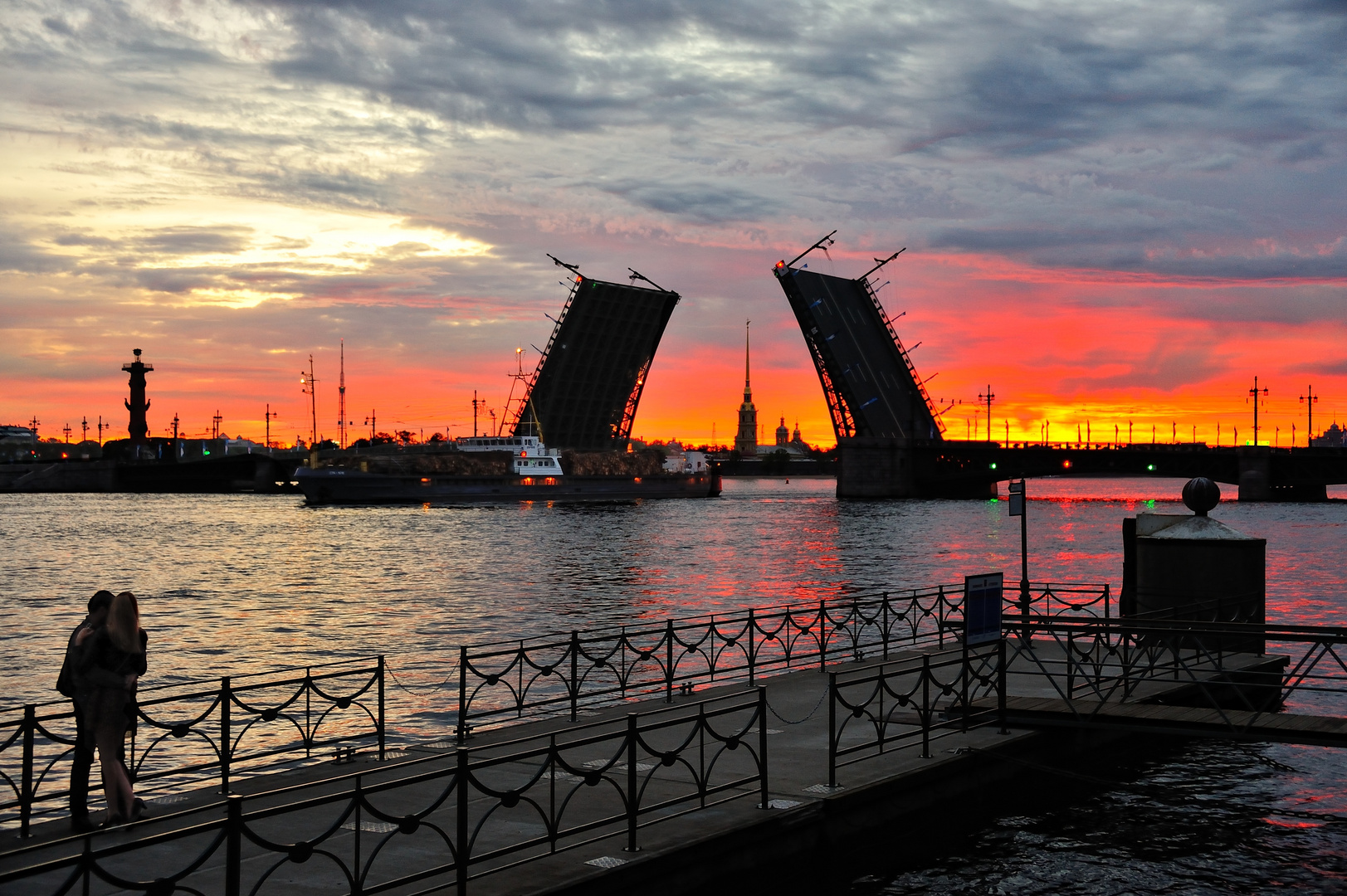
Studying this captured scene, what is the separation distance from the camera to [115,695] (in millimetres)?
9227

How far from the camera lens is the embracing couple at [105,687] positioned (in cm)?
912

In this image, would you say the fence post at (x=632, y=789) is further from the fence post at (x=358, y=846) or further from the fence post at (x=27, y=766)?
the fence post at (x=27, y=766)

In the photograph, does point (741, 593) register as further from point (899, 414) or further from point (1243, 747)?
point (899, 414)

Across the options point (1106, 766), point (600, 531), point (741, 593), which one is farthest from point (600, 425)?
point (1106, 766)

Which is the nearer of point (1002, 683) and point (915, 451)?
point (1002, 683)

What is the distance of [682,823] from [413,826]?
2.62 m

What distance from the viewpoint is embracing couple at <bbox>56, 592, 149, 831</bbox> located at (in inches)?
359

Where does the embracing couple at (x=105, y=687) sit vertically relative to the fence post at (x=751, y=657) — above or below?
above

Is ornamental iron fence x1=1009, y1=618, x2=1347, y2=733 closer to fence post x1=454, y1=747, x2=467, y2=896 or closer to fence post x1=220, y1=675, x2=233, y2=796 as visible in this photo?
fence post x1=454, y1=747, x2=467, y2=896

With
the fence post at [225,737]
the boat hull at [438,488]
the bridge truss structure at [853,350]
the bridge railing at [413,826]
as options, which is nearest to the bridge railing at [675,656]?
the fence post at [225,737]

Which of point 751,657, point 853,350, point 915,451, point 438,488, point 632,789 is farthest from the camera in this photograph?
point 438,488

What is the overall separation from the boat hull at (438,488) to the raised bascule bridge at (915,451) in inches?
975

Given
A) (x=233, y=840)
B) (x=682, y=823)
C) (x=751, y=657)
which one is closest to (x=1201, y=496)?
(x=751, y=657)

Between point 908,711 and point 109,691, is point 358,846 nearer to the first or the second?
point 109,691
